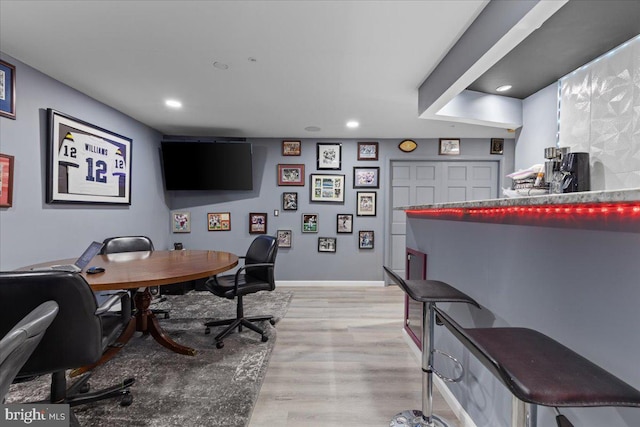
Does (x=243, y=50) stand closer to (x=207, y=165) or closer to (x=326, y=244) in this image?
(x=207, y=165)

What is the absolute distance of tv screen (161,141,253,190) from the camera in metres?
4.21

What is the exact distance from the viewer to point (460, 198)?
4.48 metres

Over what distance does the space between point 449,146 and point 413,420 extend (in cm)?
397

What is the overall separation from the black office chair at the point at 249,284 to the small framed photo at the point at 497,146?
386 centimetres

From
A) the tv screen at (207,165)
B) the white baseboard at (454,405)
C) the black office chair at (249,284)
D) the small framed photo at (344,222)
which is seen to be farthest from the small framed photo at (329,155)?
the white baseboard at (454,405)

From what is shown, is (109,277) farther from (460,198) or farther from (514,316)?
(460,198)

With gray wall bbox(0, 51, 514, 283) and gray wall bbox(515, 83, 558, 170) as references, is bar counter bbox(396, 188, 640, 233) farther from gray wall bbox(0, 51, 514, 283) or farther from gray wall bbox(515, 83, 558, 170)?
gray wall bbox(0, 51, 514, 283)

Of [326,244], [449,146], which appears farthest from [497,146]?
[326,244]

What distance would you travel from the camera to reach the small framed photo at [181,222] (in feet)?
14.9

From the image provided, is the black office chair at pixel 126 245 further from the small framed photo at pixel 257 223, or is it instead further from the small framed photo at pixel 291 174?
the small framed photo at pixel 291 174

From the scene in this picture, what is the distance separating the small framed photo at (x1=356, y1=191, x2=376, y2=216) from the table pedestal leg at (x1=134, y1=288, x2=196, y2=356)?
309 cm

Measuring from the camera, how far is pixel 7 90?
2.15 meters

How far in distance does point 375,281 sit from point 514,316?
3.41 metres

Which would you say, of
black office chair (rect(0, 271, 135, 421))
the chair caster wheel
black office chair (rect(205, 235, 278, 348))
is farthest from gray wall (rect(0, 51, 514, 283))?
black office chair (rect(0, 271, 135, 421))
